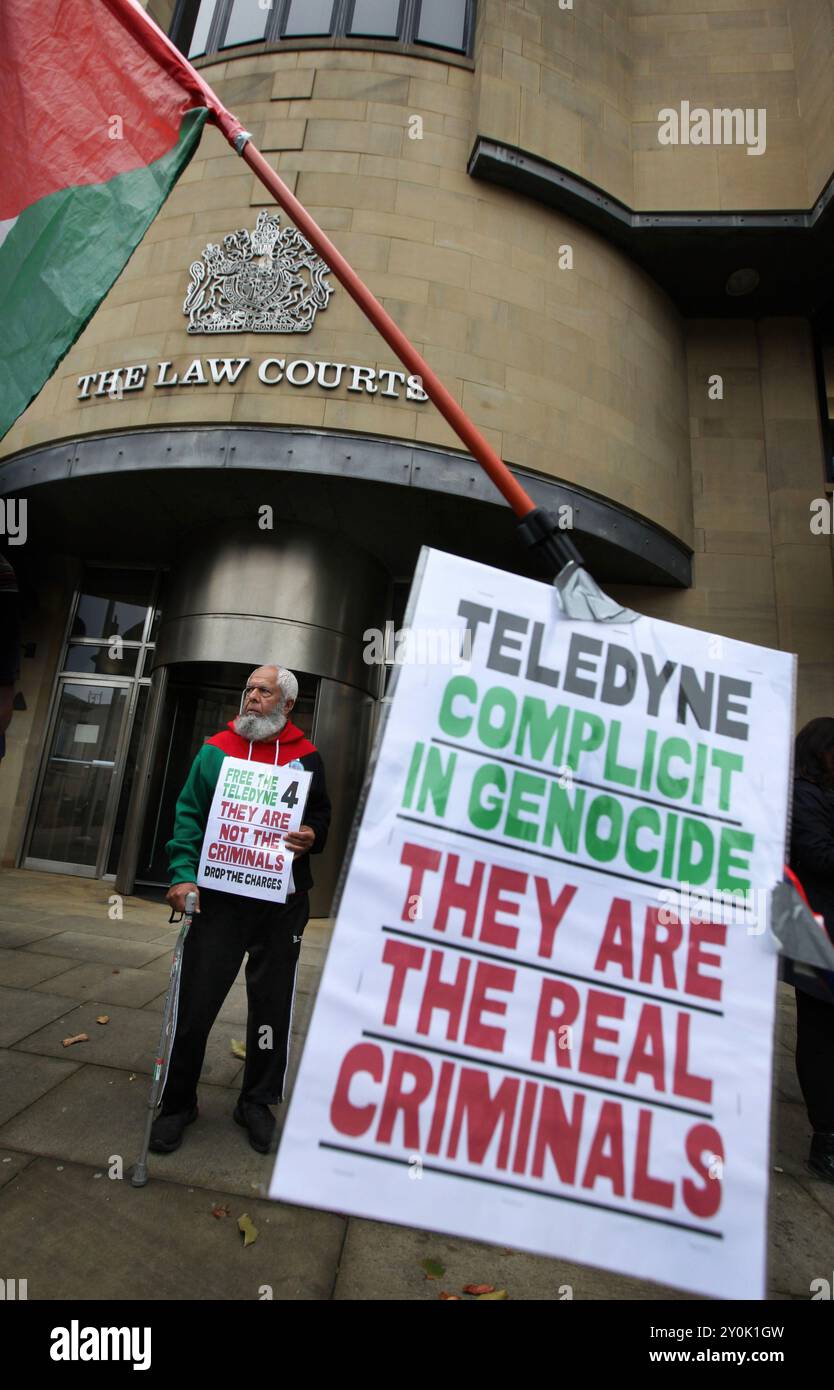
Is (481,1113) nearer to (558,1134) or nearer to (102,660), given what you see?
(558,1134)

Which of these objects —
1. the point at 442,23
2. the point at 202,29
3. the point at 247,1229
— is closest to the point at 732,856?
the point at 247,1229

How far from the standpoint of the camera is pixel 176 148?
8.77 ft

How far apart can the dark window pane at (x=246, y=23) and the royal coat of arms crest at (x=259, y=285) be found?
339 centimetres

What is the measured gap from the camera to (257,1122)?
286 centimetres

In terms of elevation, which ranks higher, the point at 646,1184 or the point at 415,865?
the point at 415,865

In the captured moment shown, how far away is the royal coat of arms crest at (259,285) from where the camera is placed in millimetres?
7676

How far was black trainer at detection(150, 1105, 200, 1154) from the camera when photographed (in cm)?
272

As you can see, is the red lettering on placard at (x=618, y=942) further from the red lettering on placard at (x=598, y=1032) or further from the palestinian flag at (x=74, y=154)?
the palestinian flag at (x=74, y=154)

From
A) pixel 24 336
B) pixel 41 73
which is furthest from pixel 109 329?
pixel 24 336

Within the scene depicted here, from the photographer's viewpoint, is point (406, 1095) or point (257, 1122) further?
point (257, 1122)

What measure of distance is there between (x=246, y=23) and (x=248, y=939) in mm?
12123

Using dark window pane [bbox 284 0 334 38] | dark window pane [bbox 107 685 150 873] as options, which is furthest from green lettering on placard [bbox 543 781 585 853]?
dark window pane [bbox 284 0 334 38]

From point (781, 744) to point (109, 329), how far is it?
912 centimetres
